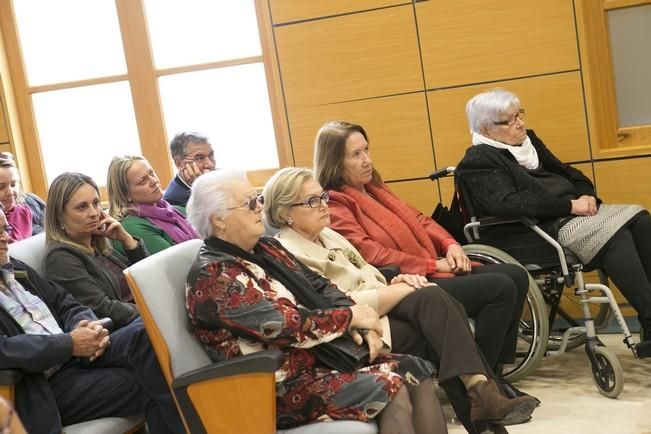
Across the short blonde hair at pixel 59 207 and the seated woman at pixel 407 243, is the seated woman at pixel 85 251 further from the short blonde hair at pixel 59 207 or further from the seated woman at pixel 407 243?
the seated woman at pixel 407 243

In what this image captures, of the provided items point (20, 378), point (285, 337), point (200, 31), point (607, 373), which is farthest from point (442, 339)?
point (200, 31)

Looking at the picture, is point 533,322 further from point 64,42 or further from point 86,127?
point 64,42

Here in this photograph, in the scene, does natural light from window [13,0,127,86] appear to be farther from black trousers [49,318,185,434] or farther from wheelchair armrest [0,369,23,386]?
wheelchair armrest [0,369,23,386]

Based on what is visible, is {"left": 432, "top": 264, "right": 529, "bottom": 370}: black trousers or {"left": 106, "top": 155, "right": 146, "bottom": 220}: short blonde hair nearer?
{"left": 432, "top": 264, "right": 529, "bottom": 370}: black trousers

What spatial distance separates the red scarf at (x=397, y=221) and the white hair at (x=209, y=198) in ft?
3.30

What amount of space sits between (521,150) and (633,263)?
687 millimetres

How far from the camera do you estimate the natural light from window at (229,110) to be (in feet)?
16.3

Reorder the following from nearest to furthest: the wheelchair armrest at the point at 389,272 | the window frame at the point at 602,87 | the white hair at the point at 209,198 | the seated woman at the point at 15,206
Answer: the white hair at the point at 209,198
the wheelchair armrest at the point at 389,272
the seated woman at the point at 15,206
the window frame at the point at 602,87

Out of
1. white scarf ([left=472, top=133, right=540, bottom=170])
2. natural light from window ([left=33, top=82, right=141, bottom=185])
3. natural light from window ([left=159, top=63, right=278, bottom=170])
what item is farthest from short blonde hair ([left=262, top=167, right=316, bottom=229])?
natural light from window ([left=33, top=82, right=141, bottom=185])

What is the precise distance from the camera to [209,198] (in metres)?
2.69

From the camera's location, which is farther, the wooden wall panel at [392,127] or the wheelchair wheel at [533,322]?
the wooden wall panel at [392,127]

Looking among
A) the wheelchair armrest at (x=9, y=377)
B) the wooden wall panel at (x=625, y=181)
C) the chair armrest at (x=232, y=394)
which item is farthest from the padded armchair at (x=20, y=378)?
the wooden wall panel at (x=625, y=181)

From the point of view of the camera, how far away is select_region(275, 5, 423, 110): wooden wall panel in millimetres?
4461

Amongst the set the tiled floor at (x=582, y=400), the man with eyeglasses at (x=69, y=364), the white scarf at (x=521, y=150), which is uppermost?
the white scarf at (x=521, y=150)
